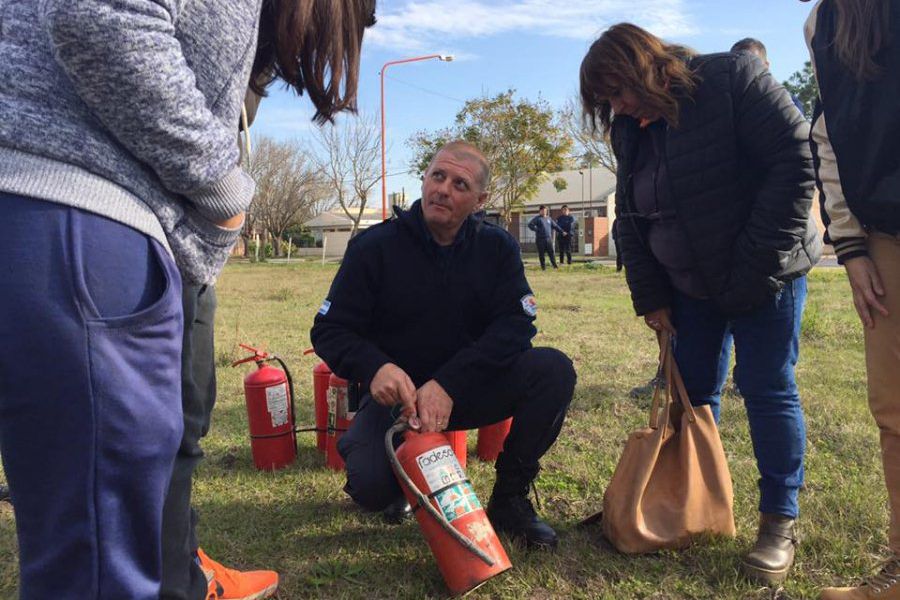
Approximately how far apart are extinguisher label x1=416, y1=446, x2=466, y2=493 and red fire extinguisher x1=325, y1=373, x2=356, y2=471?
1039 millimetres

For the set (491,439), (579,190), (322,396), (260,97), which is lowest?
(491,439)

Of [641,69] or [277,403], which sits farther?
[277,403]

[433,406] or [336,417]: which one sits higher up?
[433,406]

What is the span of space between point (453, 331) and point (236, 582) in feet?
3.86

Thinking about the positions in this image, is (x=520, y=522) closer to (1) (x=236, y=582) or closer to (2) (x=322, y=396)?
(1) (x=236, y=582)

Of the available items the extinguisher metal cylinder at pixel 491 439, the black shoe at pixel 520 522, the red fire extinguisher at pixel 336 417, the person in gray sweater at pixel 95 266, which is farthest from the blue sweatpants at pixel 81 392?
the extinguisher metal cylinder at pixel 491 439

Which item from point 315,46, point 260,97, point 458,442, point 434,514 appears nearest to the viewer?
point 315,46

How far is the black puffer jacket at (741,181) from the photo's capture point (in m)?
2.18

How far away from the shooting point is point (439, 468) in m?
2.17

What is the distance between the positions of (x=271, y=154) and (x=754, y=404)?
3964 centimetres

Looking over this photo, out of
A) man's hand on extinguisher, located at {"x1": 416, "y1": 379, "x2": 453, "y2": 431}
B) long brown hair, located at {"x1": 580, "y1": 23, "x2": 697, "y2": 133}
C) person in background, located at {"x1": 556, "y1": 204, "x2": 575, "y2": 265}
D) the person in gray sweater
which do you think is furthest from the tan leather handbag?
person in background, located at {"x1": 556, "y1": 204, "x2": 575, "y2": 265}

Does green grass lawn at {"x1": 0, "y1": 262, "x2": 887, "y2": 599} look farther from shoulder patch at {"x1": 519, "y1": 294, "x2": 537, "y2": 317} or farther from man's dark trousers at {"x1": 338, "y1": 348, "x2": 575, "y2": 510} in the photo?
shoulder patch at {"x1": 519, "y1": 294, "x2": 537, "y2": 317}

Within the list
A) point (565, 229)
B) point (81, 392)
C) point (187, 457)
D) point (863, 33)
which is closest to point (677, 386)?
point (863, 33)

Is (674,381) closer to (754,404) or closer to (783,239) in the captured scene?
(754,404)
